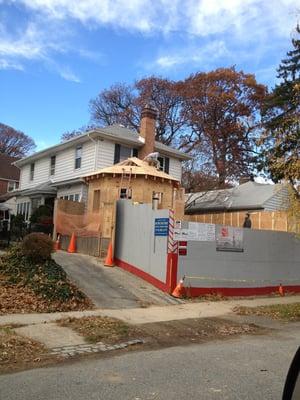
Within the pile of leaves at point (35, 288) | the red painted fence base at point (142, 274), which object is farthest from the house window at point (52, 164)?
the pile of leaves at point (35, 288)

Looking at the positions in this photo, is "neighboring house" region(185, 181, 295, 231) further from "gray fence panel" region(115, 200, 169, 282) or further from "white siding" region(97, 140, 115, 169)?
"gray fence panel" region(115, 200, 169, 282)

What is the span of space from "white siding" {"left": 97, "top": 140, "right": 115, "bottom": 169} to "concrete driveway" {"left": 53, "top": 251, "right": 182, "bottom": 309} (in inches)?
445

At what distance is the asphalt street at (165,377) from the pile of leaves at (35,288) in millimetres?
4039

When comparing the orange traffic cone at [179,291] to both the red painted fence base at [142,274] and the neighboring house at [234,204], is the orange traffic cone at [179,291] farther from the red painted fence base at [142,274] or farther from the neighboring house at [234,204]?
the neighboring house at [234,204]

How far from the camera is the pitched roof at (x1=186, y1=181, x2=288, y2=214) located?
33.2m

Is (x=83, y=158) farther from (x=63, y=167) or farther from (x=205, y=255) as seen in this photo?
(x=205, y=255)

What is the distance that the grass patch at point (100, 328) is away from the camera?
363 inches

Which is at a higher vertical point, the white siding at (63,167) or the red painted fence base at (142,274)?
the white siding at (63,167)

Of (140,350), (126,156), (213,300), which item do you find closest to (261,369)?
(140,350)

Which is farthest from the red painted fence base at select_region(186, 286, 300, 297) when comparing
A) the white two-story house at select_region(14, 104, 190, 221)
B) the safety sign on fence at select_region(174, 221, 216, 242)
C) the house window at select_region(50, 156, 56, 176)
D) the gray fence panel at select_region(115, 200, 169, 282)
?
the house window at select_region(50, 156, 56, 176)

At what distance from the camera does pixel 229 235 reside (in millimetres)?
16969

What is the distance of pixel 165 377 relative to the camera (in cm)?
677

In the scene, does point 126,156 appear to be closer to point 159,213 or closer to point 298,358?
point 159,213

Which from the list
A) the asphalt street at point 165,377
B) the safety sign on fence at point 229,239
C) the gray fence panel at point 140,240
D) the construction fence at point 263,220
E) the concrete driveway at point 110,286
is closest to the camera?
the asphalt street at point 165,377
